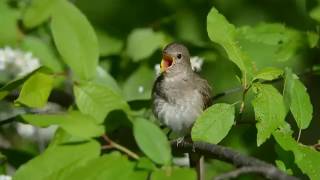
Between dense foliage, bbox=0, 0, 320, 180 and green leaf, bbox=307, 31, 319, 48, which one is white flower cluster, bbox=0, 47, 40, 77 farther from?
green leaf, bbox=307, 31, 319, 48

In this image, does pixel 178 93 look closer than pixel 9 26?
Yes

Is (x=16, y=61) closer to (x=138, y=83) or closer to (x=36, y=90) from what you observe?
(x=138, y=83)

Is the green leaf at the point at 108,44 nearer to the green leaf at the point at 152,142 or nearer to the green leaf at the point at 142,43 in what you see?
the green leaf at the point at 142,43

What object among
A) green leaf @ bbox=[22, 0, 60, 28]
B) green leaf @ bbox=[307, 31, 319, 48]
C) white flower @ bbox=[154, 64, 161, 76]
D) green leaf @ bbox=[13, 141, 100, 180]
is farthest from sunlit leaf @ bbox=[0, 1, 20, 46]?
green leaf @ bbox=[13, 141, 100, 180]

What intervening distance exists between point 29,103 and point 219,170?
145cm

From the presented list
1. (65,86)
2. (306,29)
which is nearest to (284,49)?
(306,29)

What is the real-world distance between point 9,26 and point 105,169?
1.83 m

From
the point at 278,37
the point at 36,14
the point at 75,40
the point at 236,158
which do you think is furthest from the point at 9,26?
the point at 236,158

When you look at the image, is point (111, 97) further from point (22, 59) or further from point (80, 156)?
point (22, 59)

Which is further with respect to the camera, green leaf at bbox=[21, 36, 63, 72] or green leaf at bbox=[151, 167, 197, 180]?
green leaf at bbox=[21, 36, 63, 72]

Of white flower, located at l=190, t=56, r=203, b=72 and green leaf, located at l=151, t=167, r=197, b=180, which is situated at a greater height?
green leaf, located at l=151, t=167, r=197, b=180

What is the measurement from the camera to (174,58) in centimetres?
328

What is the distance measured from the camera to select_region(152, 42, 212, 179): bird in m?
3.24

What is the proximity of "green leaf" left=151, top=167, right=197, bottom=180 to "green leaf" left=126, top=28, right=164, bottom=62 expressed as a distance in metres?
1.70
